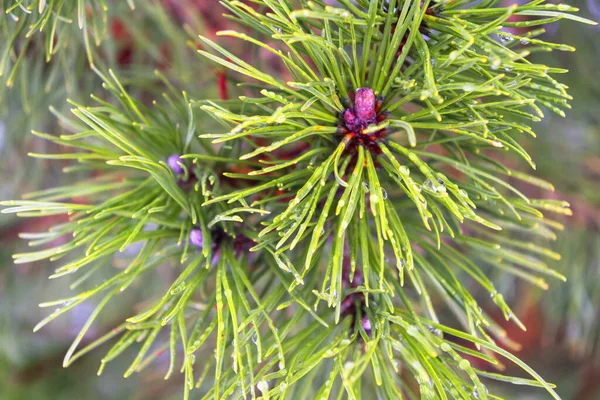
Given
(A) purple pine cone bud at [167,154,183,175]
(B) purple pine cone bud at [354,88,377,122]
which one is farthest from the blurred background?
(B) purple pine cone bud at [354,88,377,122]

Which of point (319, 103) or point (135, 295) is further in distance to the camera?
point (135, 295)

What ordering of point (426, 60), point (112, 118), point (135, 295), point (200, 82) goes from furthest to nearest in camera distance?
point (135, 295) < point (200, 82) < point (112, 118) < point (426, 60)

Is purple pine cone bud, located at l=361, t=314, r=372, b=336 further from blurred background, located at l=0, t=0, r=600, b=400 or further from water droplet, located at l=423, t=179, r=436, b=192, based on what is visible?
blurred background, located at l=0, t=0, r=600, b=400

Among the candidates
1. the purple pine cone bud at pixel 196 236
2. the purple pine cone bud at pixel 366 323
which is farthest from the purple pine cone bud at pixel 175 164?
the purple pine cone bud at pixel 366 323

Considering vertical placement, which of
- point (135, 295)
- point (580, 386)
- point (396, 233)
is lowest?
point (580, 386)

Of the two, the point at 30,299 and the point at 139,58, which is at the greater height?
the point at 139,58

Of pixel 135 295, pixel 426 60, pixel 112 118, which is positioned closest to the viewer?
pixel 426 60

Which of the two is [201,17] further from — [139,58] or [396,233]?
[396,233]

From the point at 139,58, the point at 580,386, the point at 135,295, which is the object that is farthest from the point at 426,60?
the point at 580,386
